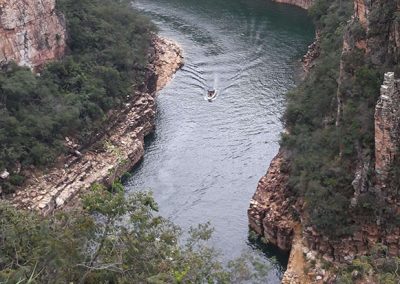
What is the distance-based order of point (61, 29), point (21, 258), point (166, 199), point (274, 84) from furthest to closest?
point (274, 84), point (61, 29), point (166, 199), point (21, 258)

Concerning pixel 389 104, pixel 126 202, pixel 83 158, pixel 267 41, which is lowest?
pixel 83 158

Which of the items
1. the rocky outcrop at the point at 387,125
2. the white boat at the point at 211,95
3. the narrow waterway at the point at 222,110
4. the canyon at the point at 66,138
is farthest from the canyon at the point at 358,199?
the white boat at the point at 211,95

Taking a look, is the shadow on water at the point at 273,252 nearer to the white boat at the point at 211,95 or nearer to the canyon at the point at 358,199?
the canyon at the point at 358,199

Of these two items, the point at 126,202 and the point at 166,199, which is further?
the point at 166,199

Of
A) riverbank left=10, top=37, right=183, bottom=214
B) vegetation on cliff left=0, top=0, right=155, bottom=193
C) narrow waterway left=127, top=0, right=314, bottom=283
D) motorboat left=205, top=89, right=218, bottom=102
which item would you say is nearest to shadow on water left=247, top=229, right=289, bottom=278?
narrow waterway left=127, top=0, right=314, bottom=283

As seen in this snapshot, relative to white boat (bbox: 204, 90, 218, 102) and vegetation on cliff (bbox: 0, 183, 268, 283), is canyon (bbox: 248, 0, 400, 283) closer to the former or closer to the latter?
vegetation on cliff (bbox: 0, 183, 268, 283)

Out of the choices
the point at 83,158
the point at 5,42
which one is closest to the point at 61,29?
the point at 5,42

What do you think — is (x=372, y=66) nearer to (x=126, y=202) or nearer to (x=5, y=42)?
(x=126, y=202)
